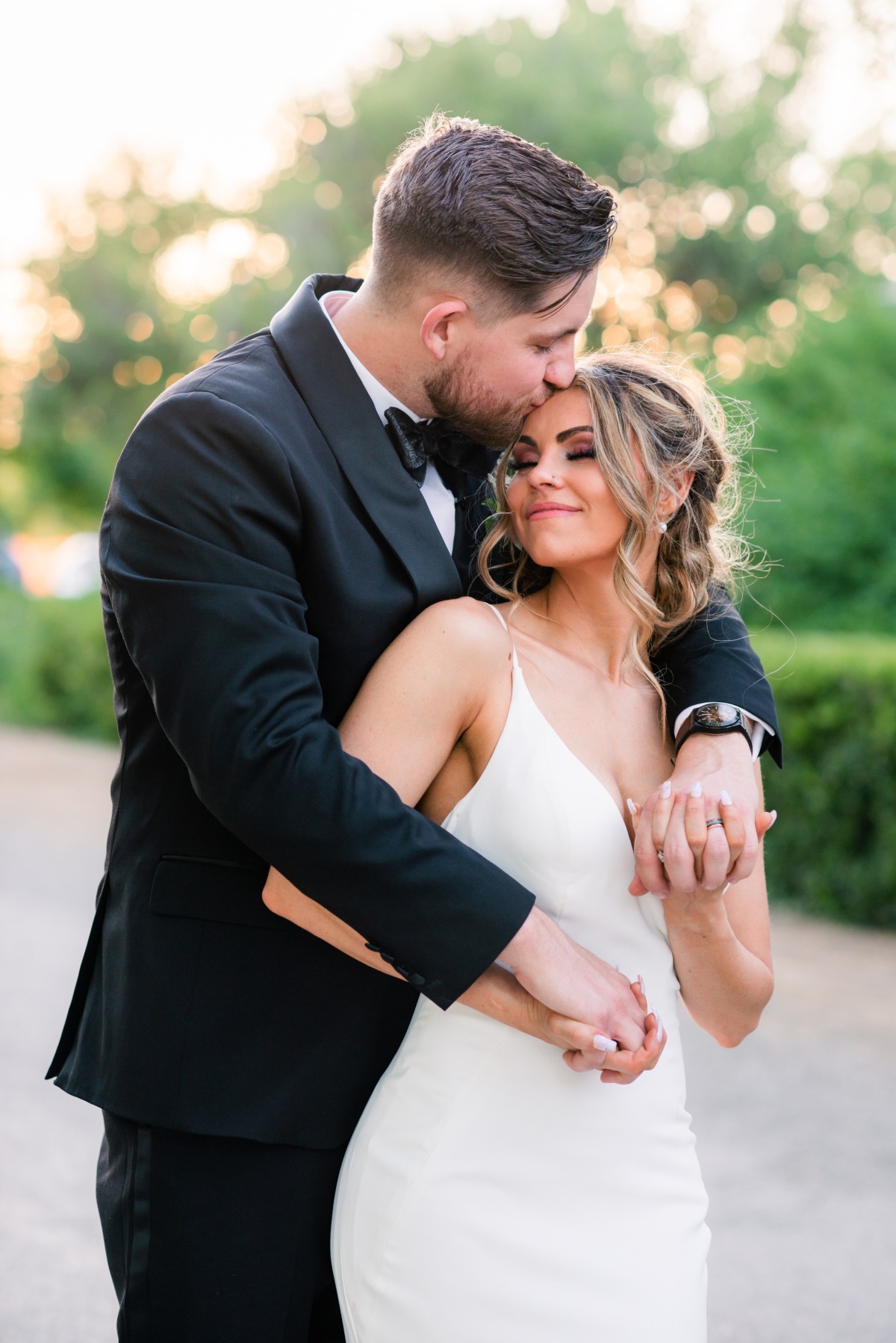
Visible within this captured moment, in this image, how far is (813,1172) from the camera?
476 centimetres

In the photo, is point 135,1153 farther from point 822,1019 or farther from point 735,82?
point 735,82

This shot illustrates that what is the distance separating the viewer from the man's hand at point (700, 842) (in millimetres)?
1998

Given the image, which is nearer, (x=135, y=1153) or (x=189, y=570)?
(x=189, y=570)

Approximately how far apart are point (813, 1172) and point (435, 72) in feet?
54.6

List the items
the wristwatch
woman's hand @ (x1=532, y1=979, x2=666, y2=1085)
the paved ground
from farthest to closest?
the paved ground < the wristwatch < woman's hand @ (x1=532, y1=979, x2=666, y2=1085)

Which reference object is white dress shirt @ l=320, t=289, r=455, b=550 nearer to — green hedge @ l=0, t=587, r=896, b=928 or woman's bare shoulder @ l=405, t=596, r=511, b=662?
woman's bare shoulder @ l=405, t=596, r=511, b=662

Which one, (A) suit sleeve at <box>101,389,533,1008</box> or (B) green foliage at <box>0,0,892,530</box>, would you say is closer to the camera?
(A) suit sleeve at <box>101,389,533,1008</box>

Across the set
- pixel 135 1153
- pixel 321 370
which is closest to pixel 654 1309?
pixel 135 1153

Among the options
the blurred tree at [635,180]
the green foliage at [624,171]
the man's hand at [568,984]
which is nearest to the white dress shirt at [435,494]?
the man's hand at [568,984]

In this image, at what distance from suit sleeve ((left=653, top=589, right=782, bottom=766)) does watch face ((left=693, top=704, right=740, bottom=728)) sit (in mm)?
23

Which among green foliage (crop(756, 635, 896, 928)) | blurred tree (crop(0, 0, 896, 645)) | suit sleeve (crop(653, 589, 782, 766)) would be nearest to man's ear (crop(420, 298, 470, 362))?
suit sleeve (crop(653, 589, 782, 766))

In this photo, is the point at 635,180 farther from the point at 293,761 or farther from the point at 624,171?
the point at 293,761

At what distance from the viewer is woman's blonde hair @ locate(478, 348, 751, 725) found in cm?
239

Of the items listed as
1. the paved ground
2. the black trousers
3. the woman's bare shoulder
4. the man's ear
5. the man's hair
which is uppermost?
the man's hair
